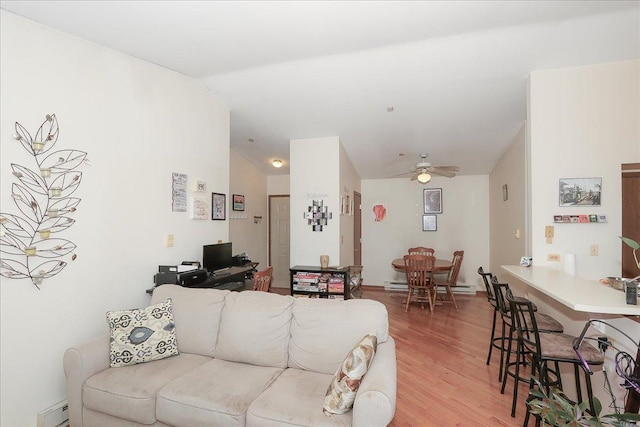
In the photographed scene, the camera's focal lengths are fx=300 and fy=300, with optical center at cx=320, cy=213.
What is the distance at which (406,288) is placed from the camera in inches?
248

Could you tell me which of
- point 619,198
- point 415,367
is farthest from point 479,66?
point 415,367

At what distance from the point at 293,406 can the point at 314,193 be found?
3.36 metres

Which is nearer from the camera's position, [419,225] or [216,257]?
[216,257]

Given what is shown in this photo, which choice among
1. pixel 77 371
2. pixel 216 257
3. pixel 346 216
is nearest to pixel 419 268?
pixel 346 216

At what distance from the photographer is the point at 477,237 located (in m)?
6.31

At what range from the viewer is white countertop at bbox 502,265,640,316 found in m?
1.68

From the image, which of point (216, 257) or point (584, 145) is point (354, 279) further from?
point (584, 145)

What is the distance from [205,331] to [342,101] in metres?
2.99

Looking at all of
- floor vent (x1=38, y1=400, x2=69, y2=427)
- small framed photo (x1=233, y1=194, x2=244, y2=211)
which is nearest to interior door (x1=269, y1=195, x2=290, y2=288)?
small framed photo (x1=233, y1=194, x2=244, y2=211)

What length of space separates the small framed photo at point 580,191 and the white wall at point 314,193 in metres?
2.68

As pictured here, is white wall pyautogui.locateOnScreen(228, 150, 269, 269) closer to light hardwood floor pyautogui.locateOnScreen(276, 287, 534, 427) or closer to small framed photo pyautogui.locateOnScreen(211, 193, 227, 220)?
small framed photo pyautogui.locateOnScreen(211, 193, 227, 220)

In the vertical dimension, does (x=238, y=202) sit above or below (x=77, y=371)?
above

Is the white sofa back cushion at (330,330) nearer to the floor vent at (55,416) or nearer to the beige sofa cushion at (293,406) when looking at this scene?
the beige sofa cushion at (293,406)

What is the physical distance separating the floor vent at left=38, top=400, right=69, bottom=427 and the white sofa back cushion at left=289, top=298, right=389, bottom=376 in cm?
178
